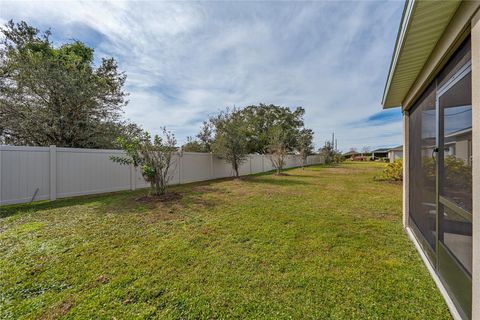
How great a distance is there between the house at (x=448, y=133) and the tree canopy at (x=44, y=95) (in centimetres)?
1027

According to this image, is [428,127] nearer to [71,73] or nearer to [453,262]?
[453,262]

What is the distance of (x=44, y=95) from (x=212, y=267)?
32.3 feet

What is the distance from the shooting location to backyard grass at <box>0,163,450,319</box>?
5.76ft

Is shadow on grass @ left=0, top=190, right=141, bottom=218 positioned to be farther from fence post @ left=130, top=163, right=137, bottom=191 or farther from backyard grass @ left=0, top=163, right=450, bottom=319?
fence post @ left=130, top=163, right=137, bottom=191

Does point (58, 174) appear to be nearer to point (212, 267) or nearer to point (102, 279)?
point (102, 279)

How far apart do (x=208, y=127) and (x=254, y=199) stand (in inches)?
298

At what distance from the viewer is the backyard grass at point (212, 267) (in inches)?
69.1

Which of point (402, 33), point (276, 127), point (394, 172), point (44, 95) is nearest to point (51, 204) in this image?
point (44, 95)

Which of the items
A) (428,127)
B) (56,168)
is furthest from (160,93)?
(428,127)

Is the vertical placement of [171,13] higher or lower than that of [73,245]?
higher

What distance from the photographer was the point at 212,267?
2.41m

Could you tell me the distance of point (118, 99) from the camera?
10.4 meters

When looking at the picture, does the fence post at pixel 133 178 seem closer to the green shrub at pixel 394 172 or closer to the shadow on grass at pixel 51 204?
the shadow on grass at pixel 51 204

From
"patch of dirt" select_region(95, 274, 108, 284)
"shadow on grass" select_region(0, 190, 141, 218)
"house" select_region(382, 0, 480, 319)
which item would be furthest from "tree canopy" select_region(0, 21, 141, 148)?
"house" select_region(382, 0, 480, 319)
